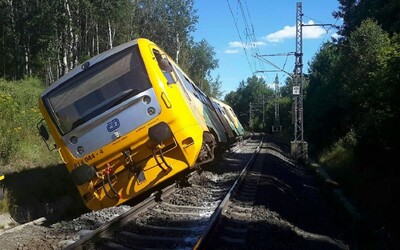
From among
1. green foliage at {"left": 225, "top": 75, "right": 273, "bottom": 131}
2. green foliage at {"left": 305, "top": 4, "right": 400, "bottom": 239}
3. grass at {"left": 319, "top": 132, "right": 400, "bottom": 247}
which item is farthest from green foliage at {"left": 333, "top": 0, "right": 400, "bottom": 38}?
green foliage at {"left": 225, "top": 75, "right": 273, "bottom": 131}

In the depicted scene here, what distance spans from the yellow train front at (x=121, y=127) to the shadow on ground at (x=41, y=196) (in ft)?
4.19

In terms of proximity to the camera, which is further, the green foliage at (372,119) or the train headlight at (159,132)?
the green foliage at (372,119)

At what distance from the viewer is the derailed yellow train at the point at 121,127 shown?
25.1 ft

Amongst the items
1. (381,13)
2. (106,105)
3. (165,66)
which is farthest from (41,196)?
(381,13)

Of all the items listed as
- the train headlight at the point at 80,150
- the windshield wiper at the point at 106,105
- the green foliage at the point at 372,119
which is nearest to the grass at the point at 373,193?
the green foliage at the point at 372,119

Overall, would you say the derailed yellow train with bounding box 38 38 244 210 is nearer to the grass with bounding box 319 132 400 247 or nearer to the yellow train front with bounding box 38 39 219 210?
the yellow train front with bounding box 38 39 219 210

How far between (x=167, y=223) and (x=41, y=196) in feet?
11.9

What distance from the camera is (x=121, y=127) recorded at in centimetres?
769

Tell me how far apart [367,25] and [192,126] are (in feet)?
56.1

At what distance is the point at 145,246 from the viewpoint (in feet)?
19.8

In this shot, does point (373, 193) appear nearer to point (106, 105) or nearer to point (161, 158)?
point (161, 158)

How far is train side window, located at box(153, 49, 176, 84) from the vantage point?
26.9 feet

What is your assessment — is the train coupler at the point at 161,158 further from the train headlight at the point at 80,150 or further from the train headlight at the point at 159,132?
the train headlight at the point at 80,150

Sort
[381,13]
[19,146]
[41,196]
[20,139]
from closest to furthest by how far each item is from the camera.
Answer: [41,196]
[19,146]
[20,139]
[381,13]
